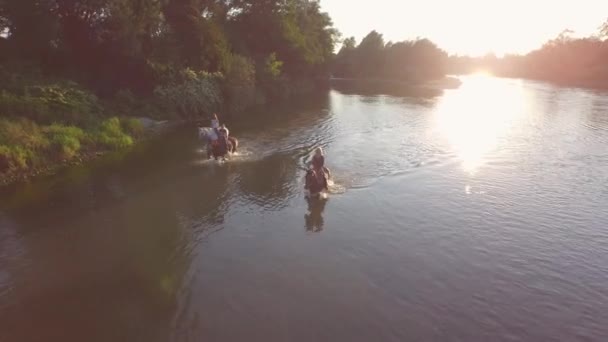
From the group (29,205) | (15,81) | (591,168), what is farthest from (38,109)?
(591,168)

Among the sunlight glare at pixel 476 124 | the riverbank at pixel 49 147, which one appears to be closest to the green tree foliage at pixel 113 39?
the riverbank at pixel 49 147

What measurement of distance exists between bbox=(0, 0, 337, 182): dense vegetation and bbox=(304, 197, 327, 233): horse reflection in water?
14804mm

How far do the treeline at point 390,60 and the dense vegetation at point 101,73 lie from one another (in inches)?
2993

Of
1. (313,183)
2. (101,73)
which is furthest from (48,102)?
(313,183)

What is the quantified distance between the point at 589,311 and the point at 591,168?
15.5 metres

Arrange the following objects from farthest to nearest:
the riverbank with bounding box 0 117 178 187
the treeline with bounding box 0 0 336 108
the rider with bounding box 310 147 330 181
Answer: the treeline with bounding box 0 0 336 108 → the riverbank with bounding box 0 117 178 187 → the rider with bounding box 310 147 330 181

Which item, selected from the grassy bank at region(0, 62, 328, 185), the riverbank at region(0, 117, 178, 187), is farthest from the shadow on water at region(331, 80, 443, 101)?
the riverbank at region(0, 117, 178, 187)

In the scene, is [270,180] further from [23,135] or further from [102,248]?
[23,135]

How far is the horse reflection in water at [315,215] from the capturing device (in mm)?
15227

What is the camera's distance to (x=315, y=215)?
53.7 feet

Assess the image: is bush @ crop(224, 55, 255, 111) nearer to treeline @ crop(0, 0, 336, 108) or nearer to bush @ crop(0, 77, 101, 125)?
treeline @ crop(0, 0, 336, 108)

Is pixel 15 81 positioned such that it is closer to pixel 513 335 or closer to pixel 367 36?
pixel 513 335

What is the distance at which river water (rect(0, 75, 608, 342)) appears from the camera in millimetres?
9844

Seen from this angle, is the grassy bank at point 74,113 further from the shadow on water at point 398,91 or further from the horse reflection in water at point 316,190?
Result: the shadow on water at point 398,91
